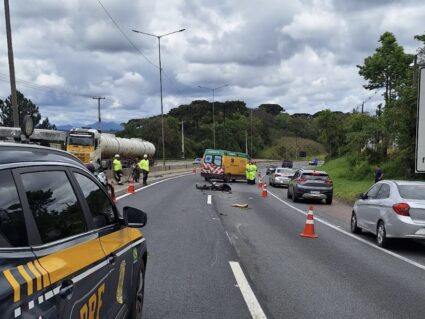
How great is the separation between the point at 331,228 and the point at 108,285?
476 inches

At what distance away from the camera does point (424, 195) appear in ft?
37.6

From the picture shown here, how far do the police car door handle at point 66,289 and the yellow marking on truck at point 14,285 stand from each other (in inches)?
16.8

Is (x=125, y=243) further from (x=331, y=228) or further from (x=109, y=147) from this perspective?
(x=109, y=147)

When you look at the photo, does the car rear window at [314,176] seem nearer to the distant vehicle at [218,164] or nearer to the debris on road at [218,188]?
the debris on road at [218,188]

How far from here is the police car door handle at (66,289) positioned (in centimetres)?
269

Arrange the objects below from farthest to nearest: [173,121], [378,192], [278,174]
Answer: [173,121]
[278,174]
[378,192]

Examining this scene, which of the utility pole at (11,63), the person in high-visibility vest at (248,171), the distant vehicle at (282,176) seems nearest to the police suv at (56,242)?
the utility pole at (11,63)

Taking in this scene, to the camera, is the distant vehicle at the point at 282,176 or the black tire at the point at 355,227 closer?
the black tire at the point at 355,227

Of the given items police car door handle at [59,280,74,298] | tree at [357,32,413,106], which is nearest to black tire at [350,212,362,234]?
police car door handle at [59,280,74,298]

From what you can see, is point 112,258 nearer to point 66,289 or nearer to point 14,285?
point 66,289

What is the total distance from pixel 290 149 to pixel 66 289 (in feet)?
560

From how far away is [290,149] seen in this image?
172 m

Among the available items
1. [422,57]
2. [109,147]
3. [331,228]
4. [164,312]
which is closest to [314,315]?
[164,312]

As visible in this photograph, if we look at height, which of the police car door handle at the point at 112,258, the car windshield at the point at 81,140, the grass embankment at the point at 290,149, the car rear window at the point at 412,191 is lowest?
the grass embankment at the point at 290,149
